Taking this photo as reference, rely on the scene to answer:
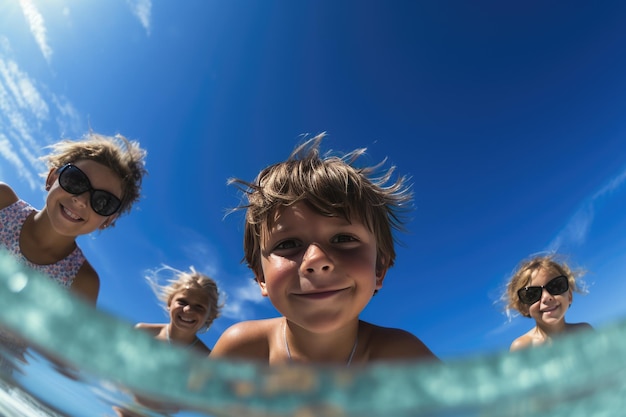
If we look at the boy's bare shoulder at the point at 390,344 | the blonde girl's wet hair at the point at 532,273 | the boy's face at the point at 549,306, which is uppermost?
the blonde girl's wet hair at the point at 532,273

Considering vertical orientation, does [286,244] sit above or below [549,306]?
below

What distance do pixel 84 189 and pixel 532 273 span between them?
0.86 metres

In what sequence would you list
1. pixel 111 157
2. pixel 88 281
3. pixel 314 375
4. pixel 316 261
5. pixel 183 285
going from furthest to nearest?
pixel 183 285 < pixel 111 157 < pixel 88 281 < pixel 316 261 < pixel 314 375

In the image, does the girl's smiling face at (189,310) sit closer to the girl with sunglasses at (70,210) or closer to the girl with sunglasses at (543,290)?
the girl with sunglasses at (70,210)

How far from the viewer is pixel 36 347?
9 cm

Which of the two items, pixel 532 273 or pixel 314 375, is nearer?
pixel 314 375

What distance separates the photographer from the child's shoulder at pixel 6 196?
2.27 feet

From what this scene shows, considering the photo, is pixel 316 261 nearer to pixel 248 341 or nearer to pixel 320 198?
pixel 320 198

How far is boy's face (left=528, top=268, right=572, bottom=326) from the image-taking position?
2.23 ft

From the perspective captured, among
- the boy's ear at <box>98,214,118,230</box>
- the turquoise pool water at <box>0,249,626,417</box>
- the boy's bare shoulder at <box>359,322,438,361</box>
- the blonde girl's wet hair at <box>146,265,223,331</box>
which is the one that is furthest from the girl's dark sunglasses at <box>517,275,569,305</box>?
the boy's ear at <box>98,214,118,230</box>

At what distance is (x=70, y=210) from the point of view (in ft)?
2.40

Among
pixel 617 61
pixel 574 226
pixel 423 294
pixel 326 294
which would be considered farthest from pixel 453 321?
pixel 617 61

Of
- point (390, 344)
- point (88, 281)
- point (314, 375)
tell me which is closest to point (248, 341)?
A: point (390, 344)

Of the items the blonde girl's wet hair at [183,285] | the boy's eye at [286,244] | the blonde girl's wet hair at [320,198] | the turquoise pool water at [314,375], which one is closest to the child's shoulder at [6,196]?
the blonde girl's wet hair at [183,285]
